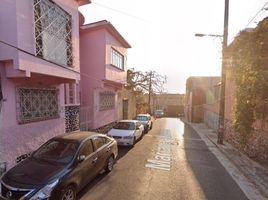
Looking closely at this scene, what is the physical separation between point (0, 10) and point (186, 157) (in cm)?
924

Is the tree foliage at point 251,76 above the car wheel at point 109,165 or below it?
above

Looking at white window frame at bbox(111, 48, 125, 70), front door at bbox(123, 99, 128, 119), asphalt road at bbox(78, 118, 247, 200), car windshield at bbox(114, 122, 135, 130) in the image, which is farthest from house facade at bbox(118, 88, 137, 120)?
asphalt road at bbox(78, 118, 247, 200)

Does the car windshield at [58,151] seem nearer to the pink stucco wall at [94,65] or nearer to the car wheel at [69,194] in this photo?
the car wheel at [69,194]

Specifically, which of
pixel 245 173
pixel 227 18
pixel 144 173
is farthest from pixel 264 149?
pixel 227 18

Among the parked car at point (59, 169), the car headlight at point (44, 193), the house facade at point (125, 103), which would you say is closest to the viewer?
the car headlight at point (44, 193)

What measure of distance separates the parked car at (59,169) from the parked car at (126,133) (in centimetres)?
425

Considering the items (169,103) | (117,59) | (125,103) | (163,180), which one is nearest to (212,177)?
(163,180)

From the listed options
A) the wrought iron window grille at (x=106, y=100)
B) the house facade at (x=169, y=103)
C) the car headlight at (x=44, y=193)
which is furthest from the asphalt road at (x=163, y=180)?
the house facade at (x=169, y=103)

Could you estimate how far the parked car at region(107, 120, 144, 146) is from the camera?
1216 centimetres

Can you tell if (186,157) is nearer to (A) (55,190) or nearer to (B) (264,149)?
(B) (264,149)

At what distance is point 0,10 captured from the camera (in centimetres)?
677

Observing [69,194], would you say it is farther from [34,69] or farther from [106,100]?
[106,100]

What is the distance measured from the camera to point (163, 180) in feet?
24.5

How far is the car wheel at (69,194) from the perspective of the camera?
206 inches
